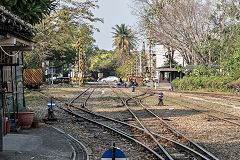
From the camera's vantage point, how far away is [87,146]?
7.94 m

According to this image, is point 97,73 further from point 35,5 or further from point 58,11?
point 35,5

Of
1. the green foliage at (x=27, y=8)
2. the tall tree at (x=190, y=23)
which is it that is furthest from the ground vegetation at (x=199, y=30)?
the green foliage at (x=27, y=8)

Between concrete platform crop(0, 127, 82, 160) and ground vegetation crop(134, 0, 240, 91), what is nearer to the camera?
concrete platform crop(0, 127, 82, 160)

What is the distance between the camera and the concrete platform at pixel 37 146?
6.54 m

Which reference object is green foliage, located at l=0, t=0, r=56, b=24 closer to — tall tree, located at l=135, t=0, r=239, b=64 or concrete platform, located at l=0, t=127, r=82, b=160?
concrete platform, located at l=0, t=127, r=82, b=160

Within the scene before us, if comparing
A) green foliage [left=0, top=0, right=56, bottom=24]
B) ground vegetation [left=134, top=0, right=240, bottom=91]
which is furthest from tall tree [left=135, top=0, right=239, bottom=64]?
green foliage [left=0, top=0, right=56, bottom=24]

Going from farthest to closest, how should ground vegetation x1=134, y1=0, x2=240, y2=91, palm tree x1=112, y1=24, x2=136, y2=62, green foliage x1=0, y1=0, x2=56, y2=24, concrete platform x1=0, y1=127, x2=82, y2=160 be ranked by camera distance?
palm tree x1=112, y1=24, x2=136, y2=62 → ground vegetation x1=134, y1=0, x2=240, y2=91 → green foliage x1=0, y1=0, x2=56, y2=24 → concrete platform x1=0, y1=127, x2=82, y2=160

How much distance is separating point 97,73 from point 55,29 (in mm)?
71267

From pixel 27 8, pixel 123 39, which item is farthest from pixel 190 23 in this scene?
pixel 123 39

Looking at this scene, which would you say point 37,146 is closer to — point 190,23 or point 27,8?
point 27,8

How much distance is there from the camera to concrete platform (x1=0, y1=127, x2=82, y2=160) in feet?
21.5

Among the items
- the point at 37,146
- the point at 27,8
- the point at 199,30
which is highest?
the point at 199,30

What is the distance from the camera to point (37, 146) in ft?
24.4

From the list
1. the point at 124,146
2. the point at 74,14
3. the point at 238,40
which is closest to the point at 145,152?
the point at 124,146
